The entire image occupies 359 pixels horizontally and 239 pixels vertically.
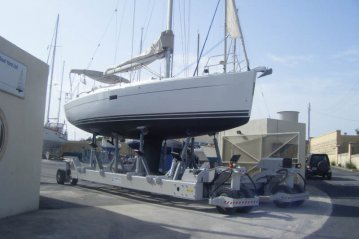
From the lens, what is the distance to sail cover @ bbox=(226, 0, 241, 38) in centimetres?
1328

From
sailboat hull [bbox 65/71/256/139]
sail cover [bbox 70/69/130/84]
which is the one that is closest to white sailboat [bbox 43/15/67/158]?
sail cover [bbox 70/69/130/84]

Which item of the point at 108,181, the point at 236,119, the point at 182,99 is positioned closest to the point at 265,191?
the point at 236,119

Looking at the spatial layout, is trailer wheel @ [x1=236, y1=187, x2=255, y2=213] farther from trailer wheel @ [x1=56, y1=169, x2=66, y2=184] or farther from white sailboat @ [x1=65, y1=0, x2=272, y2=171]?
trailer wheel @ [x1=56, y1=169, x2=66, y2=184]

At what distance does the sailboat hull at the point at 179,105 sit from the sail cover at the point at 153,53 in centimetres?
141

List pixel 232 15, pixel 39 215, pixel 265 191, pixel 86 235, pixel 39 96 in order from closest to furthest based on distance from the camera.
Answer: pixel 86 235 < pixel 39 215 < pixel 39 96 < pixel 265 191 < pixel 232 15

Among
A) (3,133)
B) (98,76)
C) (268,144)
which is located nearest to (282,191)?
(268,144)

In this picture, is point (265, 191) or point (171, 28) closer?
point (265, 191)

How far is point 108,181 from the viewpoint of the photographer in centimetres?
1367

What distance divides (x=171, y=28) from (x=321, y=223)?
7780 millimetres

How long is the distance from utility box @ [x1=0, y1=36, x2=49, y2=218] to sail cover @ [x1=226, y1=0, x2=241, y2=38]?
5970 mm

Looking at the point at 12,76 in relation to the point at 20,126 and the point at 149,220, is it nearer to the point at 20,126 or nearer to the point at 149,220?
the point at 20,126

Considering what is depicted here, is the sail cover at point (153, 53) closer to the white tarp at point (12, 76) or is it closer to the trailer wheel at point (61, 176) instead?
the trailer wheel at point (61, 176)

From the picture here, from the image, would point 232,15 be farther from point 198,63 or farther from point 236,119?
point 236,119

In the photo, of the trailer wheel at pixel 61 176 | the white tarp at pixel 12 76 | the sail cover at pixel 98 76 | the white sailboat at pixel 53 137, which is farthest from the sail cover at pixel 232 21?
the white sailboat at pixel 53 137
